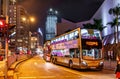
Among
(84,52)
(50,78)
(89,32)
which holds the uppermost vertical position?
(89,32)

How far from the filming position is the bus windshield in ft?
84.6

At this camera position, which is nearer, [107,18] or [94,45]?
[94,45]

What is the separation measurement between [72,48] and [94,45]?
294 centimetres

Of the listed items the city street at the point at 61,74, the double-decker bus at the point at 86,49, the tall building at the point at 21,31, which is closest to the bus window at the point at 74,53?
the double-decker bus at the point at 86,49

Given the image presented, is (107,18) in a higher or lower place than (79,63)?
higher

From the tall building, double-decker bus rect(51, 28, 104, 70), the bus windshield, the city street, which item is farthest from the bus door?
the tall building

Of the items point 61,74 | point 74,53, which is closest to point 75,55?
point 74,53

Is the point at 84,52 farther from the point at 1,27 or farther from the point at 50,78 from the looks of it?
the point at 1,27

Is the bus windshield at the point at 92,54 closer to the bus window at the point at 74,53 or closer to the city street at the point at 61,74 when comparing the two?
the bus window at the point at 74,53

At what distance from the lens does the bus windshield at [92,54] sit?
25797 millimetres

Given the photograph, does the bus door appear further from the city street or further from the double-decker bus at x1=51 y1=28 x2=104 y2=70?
the city street

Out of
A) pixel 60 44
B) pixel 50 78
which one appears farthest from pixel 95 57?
pixel 60 44

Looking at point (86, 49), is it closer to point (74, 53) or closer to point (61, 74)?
point (74, 53)

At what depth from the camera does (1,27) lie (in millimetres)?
17094
